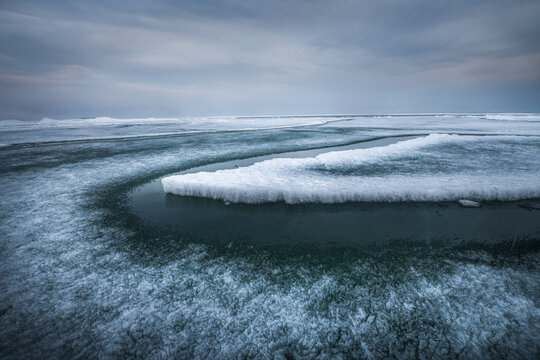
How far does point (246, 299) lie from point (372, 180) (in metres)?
3.79

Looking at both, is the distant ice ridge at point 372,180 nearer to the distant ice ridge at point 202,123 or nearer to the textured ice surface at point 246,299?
the textured ice surface at point 246,299

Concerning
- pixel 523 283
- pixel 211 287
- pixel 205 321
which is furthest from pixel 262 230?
pixel 523 283

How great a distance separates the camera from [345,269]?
7.95ft

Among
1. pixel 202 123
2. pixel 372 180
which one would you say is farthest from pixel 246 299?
pixel 202 123

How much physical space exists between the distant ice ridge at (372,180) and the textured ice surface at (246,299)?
144cm

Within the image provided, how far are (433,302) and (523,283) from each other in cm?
94

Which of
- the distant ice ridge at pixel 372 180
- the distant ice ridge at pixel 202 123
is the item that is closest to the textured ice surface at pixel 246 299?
the distant ice ridge at pixel 372 180

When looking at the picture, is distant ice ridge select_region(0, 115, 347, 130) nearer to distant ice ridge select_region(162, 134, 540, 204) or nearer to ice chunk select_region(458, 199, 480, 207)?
distant ice ridge select_region(162, 134, 540, 204)

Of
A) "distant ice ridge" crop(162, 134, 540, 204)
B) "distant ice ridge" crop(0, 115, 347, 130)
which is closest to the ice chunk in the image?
"distant ice ridge" crop(162, 134, 540, 204)

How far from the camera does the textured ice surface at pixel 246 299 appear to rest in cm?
164

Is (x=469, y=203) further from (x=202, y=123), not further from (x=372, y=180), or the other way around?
(x=202, y=123)

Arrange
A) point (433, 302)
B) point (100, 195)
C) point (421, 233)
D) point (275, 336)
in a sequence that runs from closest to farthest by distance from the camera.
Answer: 1. point (275, 336)
2. point (433, 302)
3. point (421, 233)
4. point (100, 195)

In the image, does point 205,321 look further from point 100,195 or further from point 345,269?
point 100,195

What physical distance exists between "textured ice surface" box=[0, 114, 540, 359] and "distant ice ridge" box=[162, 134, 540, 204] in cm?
144
